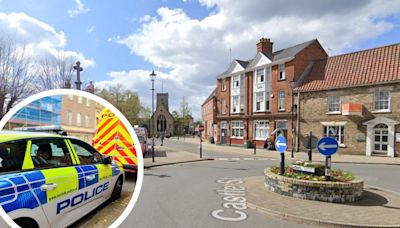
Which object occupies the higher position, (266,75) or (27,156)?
(266,75)

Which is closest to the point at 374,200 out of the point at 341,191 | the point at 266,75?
the point at 341,191

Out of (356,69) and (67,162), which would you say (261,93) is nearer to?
(356,69)

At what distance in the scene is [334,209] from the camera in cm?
686

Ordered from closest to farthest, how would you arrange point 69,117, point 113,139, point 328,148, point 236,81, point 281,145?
point 69,117
point 113,139
point 328,148
point 281,145
point 236,81

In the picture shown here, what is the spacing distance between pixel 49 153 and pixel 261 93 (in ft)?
106

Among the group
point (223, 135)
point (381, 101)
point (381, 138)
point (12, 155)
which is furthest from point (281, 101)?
point (12, 155)

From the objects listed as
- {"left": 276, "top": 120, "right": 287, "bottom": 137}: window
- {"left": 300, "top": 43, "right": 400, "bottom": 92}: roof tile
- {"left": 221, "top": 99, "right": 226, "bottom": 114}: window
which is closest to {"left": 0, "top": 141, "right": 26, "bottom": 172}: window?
{"left": 300, "top": 43, "right": 400, "bottom": 92}: roof tile

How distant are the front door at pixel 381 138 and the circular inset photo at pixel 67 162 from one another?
1036 inches

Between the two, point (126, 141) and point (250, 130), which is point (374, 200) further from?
point (250, 130)

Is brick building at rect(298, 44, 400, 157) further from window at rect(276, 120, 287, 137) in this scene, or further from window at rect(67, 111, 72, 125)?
window at rect(67, 111, 72, 125)

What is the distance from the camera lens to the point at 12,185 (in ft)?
3.47

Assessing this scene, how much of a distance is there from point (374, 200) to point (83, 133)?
8704mm

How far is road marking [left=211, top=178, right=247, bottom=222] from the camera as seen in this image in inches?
253

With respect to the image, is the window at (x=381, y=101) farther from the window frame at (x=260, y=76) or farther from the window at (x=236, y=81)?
the window at (x=236, y=81)
